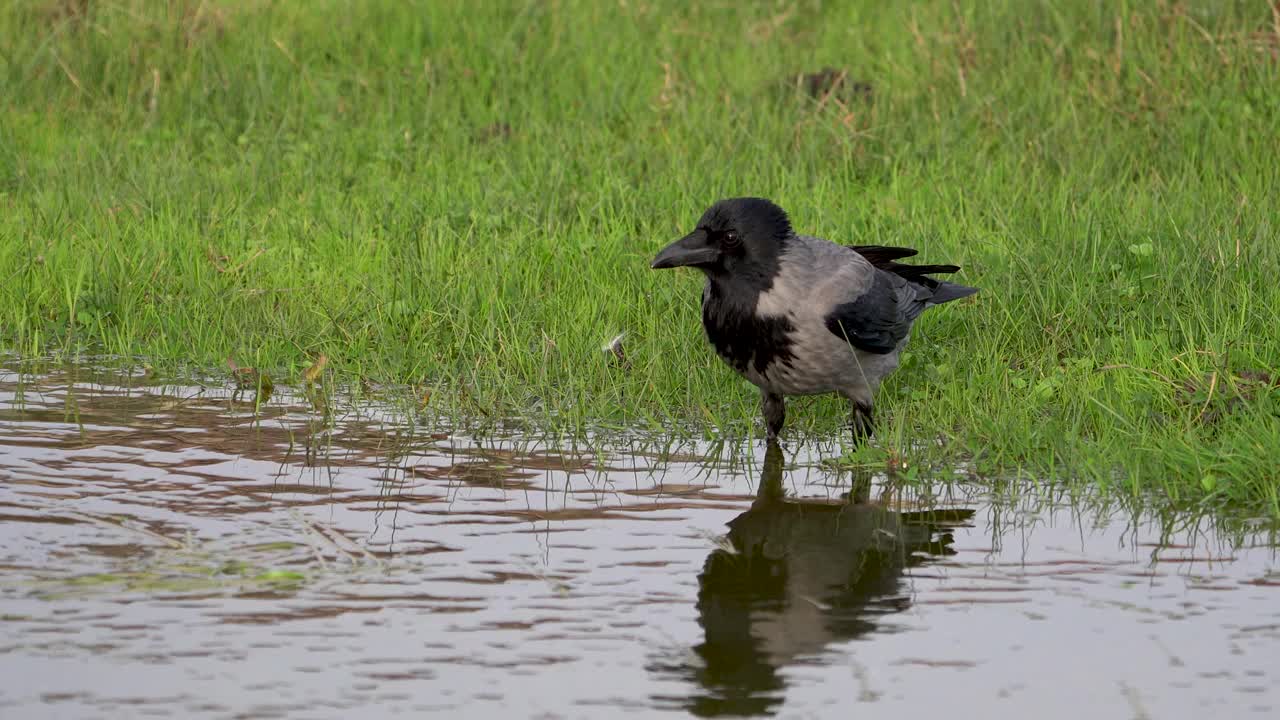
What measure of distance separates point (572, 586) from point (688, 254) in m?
1.97

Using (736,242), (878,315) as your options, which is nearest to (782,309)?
(736,242)

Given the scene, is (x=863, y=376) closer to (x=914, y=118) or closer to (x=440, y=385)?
(x=440, y=385)

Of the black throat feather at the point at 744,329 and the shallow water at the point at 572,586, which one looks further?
the black throat feather at the point at 744,329

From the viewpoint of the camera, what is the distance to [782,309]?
600 cm

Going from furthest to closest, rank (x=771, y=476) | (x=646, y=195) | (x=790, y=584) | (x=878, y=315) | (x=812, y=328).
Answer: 1. (x=646, y=195)
2. (x=878, y=315)
3. (x=812, y=328)
4. (x=771, y=476)
5. (x=790, y=584)

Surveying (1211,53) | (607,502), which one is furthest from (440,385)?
(1211,53)

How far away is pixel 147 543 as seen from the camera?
4.69 m

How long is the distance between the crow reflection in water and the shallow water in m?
0.01

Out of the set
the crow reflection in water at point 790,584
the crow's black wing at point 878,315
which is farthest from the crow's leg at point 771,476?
the crow's black wing at point 878,315

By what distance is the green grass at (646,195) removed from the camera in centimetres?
644

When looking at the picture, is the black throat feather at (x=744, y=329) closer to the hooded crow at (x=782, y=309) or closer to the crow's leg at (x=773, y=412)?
the hooded crow at (x=782, y=309)

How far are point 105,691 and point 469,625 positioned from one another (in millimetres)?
894

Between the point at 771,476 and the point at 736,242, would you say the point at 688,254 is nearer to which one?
the point at 736,242

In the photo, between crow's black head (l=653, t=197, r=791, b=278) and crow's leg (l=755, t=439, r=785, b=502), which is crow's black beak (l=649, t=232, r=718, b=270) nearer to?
crow's black head (l=653, t=197, r=791, b=278)
